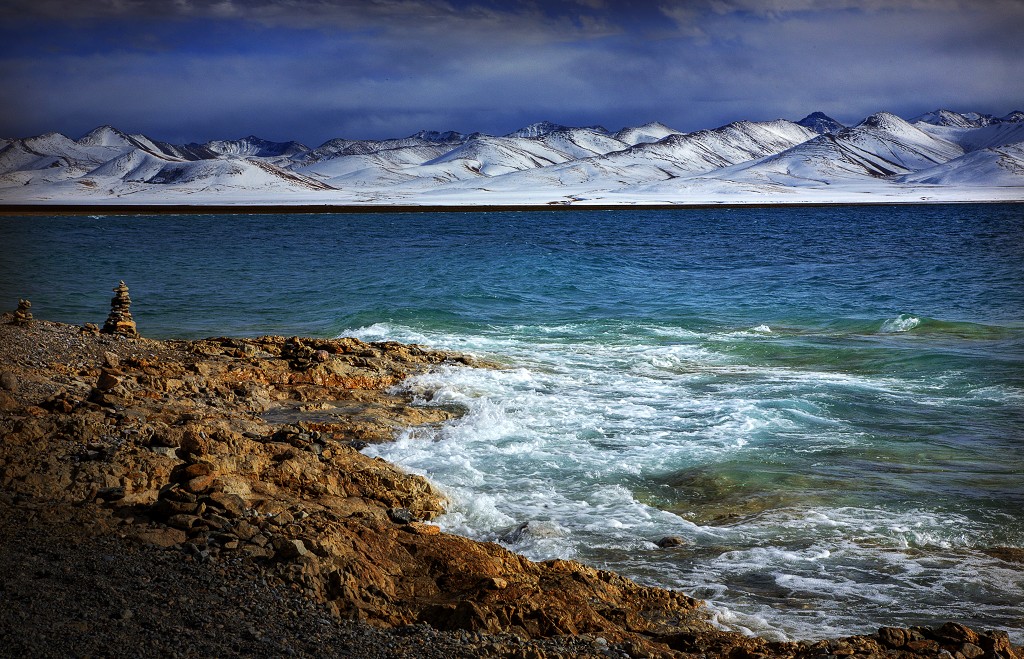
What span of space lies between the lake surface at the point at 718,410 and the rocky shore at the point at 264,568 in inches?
29.5

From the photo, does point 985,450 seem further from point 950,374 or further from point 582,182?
point 582,182

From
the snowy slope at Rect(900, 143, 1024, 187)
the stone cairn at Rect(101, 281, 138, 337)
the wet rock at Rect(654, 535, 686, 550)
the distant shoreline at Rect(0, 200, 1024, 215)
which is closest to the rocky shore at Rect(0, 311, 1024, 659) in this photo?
the wet rock at Rect(654, 535, 686, 550)

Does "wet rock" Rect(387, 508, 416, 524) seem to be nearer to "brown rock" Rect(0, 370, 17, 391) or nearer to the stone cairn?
"brown rock" Rect(0, 370, 17, 391)

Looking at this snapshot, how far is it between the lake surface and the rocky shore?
750 millimetres

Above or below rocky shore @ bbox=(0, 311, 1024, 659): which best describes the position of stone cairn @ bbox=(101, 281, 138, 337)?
above

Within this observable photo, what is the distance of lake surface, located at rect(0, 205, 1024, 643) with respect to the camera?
22.2ft

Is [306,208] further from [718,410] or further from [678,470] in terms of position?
[678,470]

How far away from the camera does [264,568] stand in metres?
5.26

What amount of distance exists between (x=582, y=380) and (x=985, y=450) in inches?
225

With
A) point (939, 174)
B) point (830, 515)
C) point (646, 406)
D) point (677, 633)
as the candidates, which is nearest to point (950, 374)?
point (646, 406)

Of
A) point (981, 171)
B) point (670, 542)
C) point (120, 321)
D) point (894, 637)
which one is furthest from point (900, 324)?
point (981, 171)

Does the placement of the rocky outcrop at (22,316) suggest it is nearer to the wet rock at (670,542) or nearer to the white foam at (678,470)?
the white foam at (678,470)

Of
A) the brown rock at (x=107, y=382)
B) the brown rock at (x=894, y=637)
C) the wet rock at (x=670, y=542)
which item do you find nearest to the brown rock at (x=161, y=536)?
the wet rock at (x=670, y=542)

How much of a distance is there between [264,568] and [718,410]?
25.7 ft
